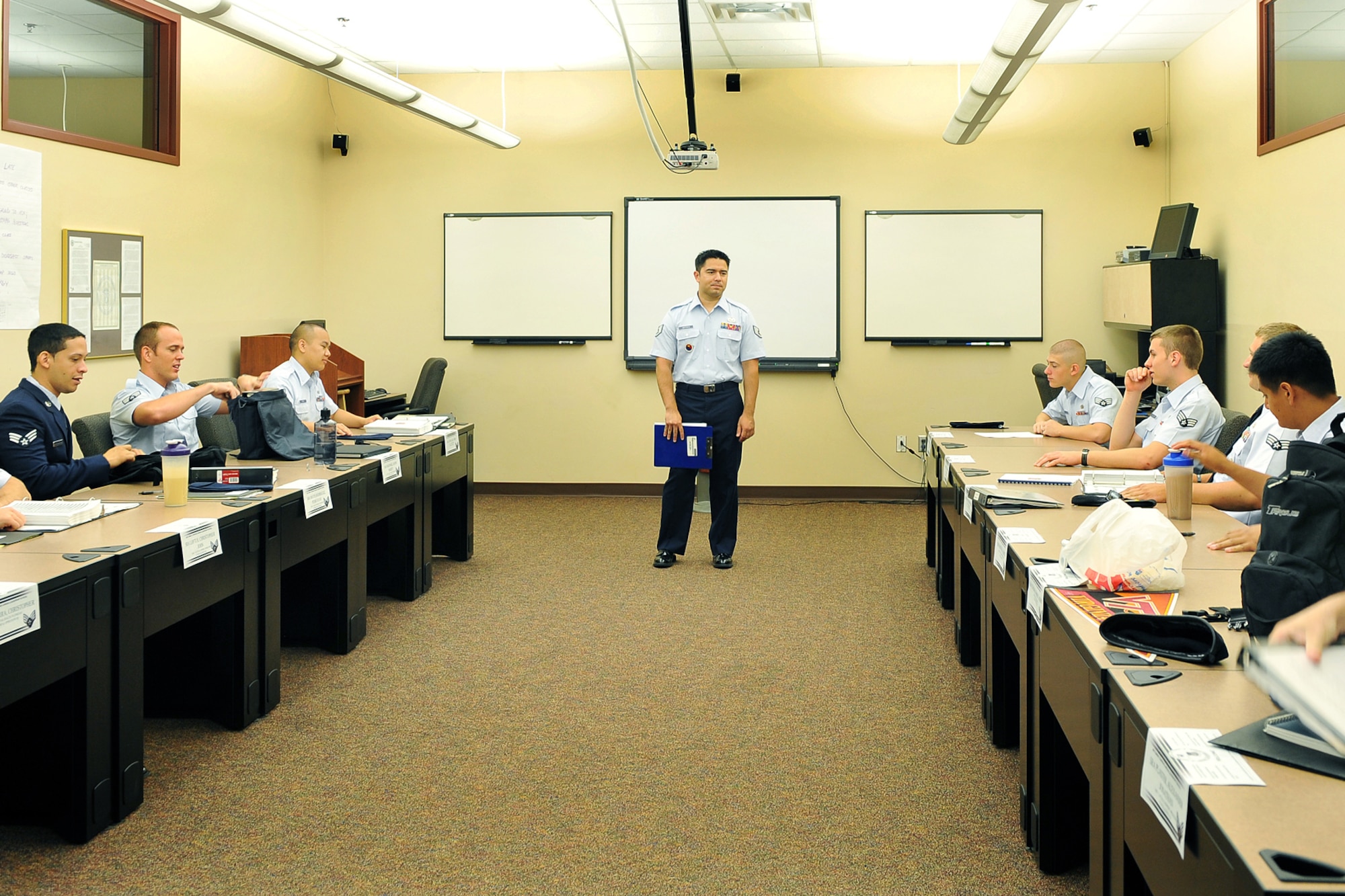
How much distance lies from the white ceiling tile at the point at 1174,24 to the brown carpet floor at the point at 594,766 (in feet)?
12.0

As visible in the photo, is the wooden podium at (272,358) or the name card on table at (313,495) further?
the wooden podium at (272,358)

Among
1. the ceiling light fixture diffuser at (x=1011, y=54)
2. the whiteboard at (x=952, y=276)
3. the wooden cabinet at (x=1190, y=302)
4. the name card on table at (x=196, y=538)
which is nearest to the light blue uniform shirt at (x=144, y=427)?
the name card on table at (x=196, y=538)

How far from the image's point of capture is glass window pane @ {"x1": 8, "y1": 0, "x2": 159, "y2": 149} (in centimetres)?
478

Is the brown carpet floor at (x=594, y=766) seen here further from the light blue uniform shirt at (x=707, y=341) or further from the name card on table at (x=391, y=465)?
the light blue uniform shirt at (x=707, y=341)

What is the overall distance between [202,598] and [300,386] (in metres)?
1.99

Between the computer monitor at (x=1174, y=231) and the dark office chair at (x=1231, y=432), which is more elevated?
the computer monitor at (x=1174, y=231)

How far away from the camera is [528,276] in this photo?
7613 mm

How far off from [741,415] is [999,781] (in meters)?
2.76

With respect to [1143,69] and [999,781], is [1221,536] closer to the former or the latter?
[999,781]

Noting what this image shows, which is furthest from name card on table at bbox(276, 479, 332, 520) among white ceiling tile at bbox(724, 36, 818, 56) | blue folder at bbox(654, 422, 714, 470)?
white ceiling tile at bbox(724, 36, 818, 56)

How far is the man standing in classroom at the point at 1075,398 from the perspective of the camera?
15.9ft

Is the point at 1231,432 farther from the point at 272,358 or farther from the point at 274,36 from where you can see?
the point at 272,358

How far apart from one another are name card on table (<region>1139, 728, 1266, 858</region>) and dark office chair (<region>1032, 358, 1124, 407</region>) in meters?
4.74

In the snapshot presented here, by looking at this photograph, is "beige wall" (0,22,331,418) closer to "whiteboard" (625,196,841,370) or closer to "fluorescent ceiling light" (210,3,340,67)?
"fluorescent ceiling light" (210,3,340,67)
